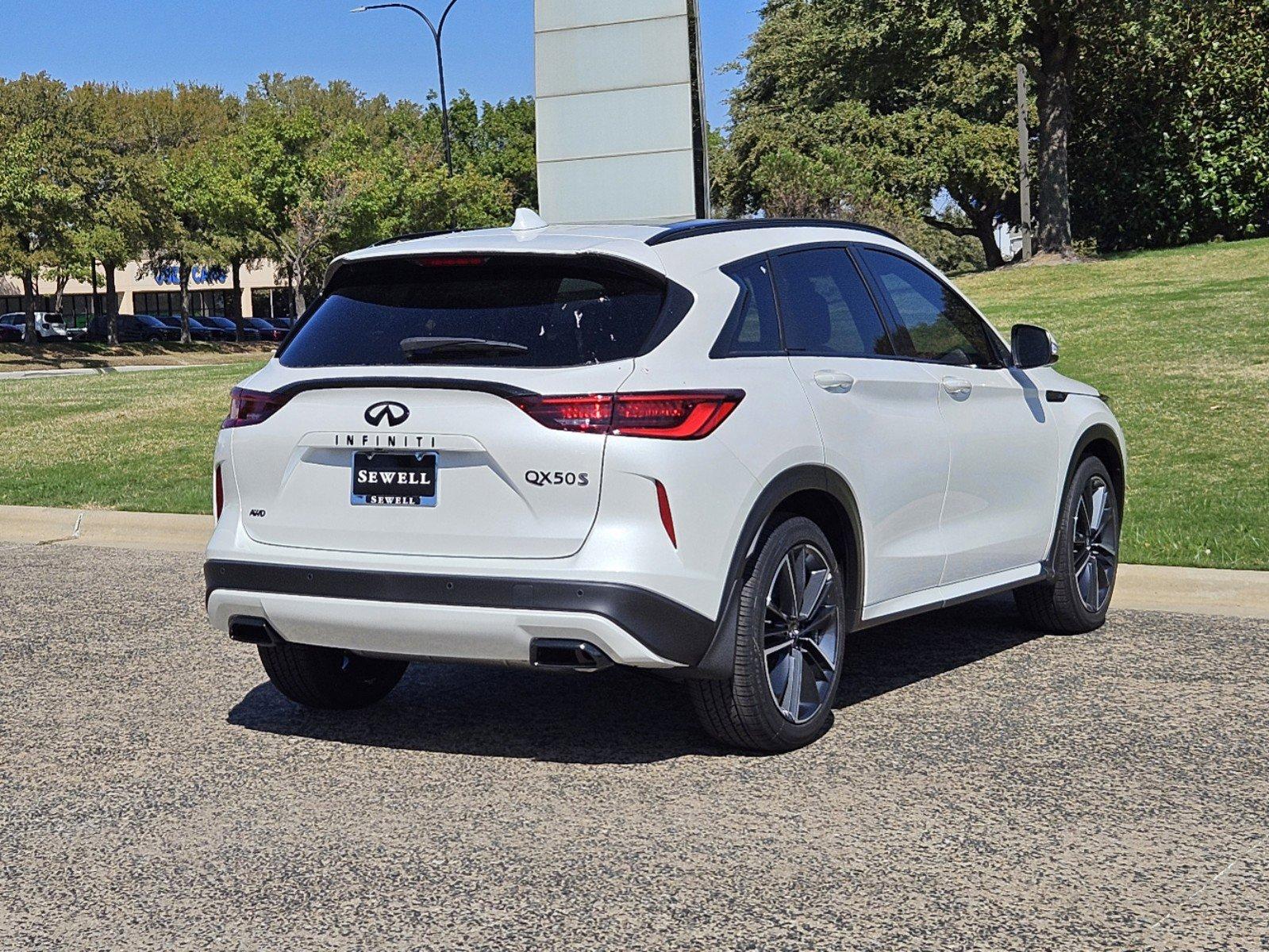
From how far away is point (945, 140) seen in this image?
166 feet

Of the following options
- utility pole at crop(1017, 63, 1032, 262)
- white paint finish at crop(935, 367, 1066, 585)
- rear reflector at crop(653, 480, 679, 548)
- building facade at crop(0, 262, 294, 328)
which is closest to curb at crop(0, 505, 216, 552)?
white paint finish at crop(935, 367, 1066, 585)

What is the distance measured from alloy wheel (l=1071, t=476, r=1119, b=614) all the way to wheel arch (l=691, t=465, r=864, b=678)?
1.95 metres

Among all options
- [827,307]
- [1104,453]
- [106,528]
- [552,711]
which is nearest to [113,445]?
[106,528]

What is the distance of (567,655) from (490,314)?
3.76 feet

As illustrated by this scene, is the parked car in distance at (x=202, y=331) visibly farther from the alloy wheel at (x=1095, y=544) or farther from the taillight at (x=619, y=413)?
the taillight at (x=619, y=413)

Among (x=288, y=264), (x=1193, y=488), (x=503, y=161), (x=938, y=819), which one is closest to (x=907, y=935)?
(x=938, y=819)

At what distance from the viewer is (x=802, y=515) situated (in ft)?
18.0

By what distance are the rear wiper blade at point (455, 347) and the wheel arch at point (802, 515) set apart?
93cm

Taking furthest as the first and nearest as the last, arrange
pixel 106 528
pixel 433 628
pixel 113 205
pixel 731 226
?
pixel 113 205 < pixel 106 528 < pixel 731 226 < pixel 433 628

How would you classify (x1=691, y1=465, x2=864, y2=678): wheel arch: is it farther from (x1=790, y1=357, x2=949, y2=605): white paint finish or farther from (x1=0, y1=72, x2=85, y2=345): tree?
(x1=0, y1=72, x2=85, y2=345): tree

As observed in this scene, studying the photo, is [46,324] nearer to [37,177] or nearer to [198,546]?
[37,177]

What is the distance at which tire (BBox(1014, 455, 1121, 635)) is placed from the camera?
7148 millimetres

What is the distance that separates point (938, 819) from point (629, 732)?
4.74 feet

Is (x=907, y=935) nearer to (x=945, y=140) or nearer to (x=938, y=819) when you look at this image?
(x=938, y=819)
